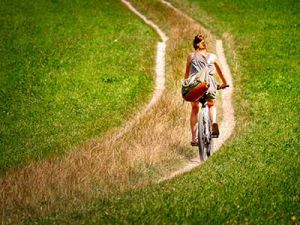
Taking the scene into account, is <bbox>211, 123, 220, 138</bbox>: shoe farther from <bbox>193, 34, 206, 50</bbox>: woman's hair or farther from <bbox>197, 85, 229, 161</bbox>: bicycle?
<bbox>193, 34, 206, 50</bbox>: woman's hair

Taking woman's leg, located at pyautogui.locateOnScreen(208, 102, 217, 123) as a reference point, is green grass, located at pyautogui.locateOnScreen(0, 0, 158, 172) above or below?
below

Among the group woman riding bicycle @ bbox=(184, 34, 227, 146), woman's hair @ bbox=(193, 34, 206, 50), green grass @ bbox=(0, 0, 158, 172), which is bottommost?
green grass @ bbox=(0, 0, 158, 172)

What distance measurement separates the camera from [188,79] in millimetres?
13539

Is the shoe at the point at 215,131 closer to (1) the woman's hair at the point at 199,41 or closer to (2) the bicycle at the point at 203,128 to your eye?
(2) the bicycle at the point at 203,128

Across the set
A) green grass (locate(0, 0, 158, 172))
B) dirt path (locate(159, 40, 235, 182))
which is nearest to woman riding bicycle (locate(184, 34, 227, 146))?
dirt path (locate(159, 40, 235, 182))

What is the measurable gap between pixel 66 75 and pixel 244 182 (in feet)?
50.5

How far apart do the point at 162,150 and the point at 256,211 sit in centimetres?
529

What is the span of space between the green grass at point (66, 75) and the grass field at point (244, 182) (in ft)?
15.4

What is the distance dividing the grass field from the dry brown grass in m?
1.12

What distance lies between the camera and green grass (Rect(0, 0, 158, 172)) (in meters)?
18.9

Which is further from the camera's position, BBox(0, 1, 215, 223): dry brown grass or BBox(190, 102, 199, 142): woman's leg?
BBox(190, 102, 199, 142): woman's leg

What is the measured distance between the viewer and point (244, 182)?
1180 centimetres

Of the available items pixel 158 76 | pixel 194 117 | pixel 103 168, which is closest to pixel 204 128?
pixel 194 117

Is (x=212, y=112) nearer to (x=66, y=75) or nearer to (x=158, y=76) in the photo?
(x=158, y=76)
